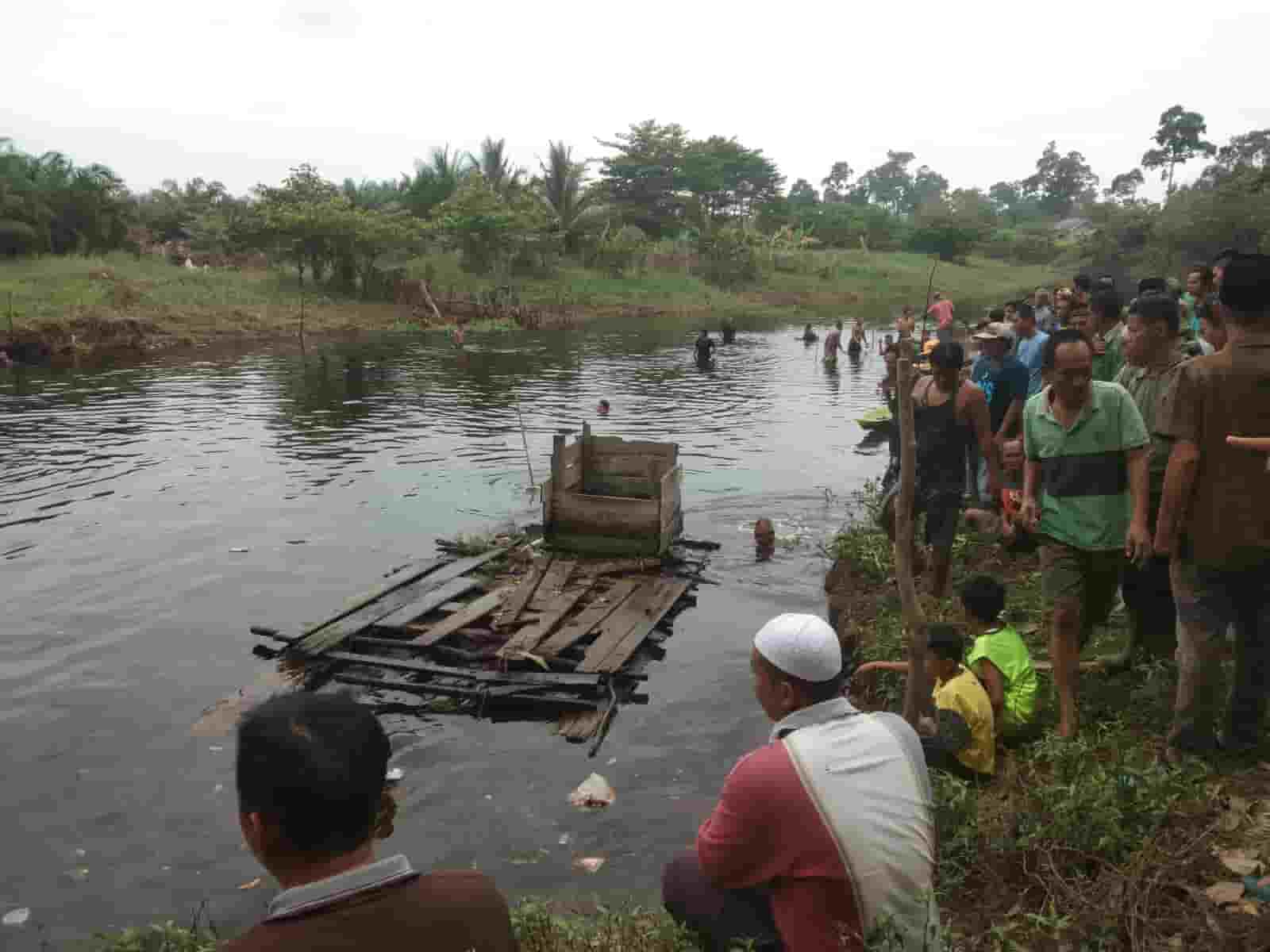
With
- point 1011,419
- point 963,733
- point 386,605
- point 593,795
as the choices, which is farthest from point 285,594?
point 963,733

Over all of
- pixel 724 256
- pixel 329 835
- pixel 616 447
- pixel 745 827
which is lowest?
pixel 616 447

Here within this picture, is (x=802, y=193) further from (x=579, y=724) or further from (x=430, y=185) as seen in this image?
(x=579, y=724)

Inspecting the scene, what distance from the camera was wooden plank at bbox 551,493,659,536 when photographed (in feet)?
31.0

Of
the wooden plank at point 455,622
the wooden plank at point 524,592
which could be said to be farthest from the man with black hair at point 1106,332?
the wooden plank at point 455,622

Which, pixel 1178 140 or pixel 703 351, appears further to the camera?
pixel 1178 140

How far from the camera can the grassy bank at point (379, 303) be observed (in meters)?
31.8

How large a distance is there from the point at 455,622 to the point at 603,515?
221cm

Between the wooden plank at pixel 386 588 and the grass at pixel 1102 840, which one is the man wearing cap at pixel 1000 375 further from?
the wooden plank at pixel 386 588

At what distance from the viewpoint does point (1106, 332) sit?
25.4 ft

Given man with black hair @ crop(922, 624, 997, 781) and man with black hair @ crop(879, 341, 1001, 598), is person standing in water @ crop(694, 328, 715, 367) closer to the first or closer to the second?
man with black hair @ crop(879, 341, 1001, 598)

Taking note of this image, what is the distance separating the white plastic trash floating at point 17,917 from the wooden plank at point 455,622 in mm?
3033

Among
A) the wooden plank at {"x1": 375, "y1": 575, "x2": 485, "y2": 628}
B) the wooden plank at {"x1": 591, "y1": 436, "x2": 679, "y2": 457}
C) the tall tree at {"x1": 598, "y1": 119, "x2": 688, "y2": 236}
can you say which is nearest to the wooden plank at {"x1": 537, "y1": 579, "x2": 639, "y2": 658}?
the wooden plank at {"x1": 375, "y1": 575, "x2": 485, "y2": 628}

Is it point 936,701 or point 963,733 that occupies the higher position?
point 936,701

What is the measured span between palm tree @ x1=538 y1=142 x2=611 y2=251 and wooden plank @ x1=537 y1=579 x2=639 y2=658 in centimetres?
4304
